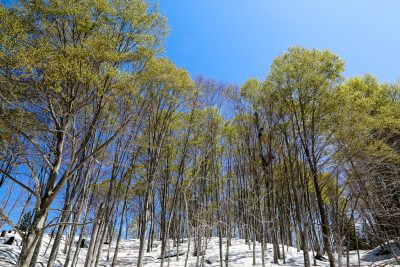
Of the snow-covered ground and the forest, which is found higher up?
the forest

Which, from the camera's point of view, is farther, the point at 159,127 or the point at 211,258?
the point at 211,258

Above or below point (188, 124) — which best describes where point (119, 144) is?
below

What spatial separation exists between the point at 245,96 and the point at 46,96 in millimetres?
10507

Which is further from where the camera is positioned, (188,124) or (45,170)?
(188,124)

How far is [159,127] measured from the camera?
1294 centimetres

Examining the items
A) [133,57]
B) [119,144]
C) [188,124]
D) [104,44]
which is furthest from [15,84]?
[188,124]

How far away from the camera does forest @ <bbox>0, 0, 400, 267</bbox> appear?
6664mm

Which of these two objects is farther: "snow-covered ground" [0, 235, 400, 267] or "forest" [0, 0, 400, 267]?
"snow-covered ground" [0, 235, 400, 267]

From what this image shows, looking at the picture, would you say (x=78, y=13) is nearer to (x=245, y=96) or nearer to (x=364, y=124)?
(x=245, y=96)

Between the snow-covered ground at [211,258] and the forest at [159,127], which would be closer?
the forest at [159,127]

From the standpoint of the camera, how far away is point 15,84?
6348mm

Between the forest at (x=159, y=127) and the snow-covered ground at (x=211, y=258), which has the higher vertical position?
the forest at (x=159, y=127)

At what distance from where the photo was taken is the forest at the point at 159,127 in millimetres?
6664

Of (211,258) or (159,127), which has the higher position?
(159,127)
